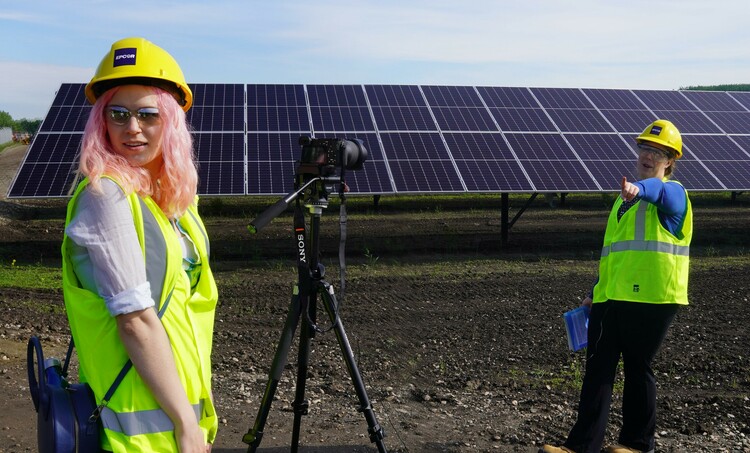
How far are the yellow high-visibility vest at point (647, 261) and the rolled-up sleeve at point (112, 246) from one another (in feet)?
10.3

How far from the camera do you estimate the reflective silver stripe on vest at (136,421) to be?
6.47 feet

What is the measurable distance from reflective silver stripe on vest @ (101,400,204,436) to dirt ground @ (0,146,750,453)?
9.22 ft

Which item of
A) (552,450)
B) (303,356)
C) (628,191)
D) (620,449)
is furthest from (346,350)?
(620,449)

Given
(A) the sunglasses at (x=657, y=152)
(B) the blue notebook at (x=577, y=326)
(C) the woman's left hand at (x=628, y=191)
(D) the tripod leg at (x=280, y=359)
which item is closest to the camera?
(D) the tripod leg at (x=280, y=359)

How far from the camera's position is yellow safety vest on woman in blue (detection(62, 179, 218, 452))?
197cm

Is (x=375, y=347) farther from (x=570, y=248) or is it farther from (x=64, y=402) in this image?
(x=570, y=248)

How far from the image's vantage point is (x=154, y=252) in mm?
2012

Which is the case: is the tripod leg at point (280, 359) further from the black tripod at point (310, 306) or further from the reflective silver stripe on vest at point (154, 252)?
the reflective silver stripe on vest at point (154, 252)

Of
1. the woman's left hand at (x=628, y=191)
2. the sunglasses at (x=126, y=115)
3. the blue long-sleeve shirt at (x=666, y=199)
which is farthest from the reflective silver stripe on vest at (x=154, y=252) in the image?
the blue long-sleeve shirt at (x=666, y=199)

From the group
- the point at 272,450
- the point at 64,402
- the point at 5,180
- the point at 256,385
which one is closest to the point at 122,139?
the point at 64,402

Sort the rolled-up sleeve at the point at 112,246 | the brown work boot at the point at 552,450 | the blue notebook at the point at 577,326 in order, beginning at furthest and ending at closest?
the blue notebook at the point at 577,326 → the brown work boot at the point at 552,450 → the rolled-up sleeve at the point at 112,246

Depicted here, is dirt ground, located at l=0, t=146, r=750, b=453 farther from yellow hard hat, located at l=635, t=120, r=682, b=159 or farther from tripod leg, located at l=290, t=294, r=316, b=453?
yellow hard hat, located at l=635, t=120, r=682, b=159

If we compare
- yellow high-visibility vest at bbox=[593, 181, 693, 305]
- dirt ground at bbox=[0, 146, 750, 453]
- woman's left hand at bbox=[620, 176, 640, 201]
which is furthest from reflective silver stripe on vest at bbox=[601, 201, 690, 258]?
dirt ground at bbox=[0, 146, 750, 453]

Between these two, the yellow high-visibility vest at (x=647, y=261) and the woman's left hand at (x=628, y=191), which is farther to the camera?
the yellow high-visibility vest at (x=647, y=261)
